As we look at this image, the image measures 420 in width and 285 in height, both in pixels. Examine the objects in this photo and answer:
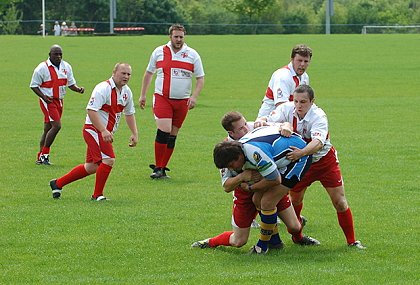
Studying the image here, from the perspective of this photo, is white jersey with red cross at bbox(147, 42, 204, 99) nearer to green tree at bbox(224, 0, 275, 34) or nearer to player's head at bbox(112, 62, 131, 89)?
player's head at bbox(112, 62, 131, 89)

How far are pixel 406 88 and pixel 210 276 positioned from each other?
92.8 feet

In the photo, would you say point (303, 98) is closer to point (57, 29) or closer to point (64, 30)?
point (57, 29)

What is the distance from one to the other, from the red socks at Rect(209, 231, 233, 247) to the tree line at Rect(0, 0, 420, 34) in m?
66.3

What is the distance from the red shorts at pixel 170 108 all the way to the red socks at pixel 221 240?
5.37 m

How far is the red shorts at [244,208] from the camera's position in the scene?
8820 mm

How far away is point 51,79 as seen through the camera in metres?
16.2

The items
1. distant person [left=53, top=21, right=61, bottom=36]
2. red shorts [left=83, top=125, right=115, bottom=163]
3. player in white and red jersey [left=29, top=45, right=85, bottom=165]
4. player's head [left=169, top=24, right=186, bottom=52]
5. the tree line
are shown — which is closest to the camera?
red shorts [left=83, top=125, right=115, bottom=163]

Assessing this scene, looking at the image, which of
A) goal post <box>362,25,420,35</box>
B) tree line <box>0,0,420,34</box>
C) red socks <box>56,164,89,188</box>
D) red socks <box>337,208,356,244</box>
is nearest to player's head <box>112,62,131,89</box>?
red socks <box>56,164,89,188</box>

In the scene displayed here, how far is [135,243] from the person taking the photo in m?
9.21

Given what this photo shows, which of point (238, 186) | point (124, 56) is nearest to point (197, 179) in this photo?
point (238, 186)

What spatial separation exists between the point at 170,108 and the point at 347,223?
5784mm

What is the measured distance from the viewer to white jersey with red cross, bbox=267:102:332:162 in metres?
8.68

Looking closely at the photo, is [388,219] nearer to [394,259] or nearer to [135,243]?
[394,259]

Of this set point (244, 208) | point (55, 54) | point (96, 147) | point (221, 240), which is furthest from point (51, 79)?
point (244, 208)
